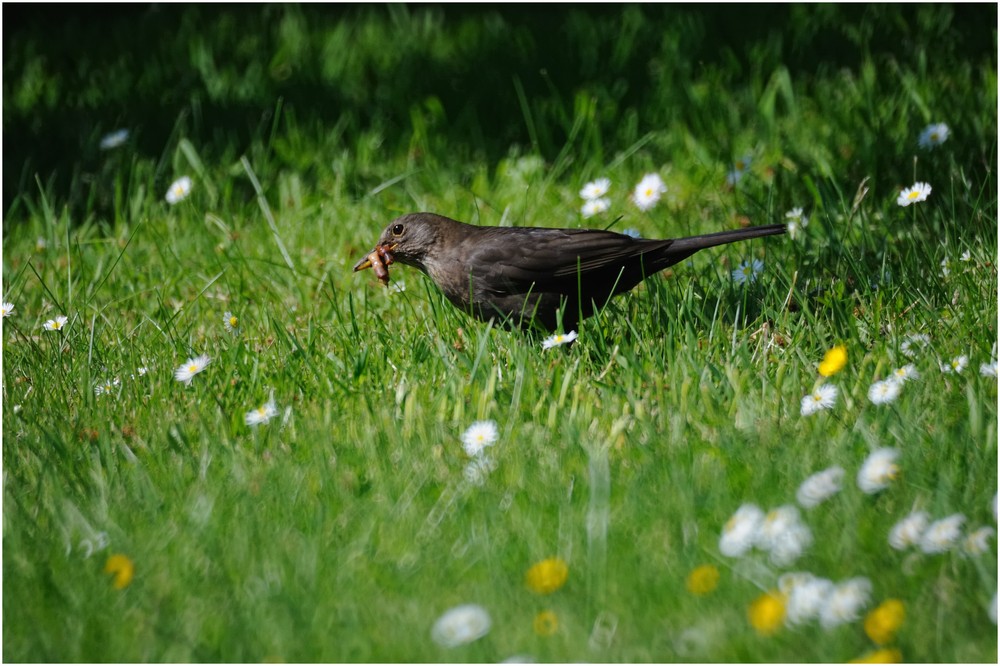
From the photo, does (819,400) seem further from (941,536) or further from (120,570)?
(120,570)

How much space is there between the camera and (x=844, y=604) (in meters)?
2.09

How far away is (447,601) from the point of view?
7.80ft

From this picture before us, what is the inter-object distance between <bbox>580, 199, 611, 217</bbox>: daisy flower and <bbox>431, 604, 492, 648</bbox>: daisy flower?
276 cm

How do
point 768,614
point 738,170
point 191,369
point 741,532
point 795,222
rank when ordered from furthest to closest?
point 738,170 < point 795,222 < point 191,369 < point 741,532 < point 768,614

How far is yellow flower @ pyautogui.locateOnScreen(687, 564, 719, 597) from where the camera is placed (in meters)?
2.29

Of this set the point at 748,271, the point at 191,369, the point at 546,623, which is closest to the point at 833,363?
the point at 748,271

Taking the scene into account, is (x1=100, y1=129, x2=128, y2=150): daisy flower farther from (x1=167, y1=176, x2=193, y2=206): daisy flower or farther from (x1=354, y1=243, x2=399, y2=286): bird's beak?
(x1=354, y1=243, x2=399, y2=286): bird's beak

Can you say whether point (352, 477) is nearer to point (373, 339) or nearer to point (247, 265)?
point (373, 339)

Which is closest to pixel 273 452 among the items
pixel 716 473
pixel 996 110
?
pixel 716 473

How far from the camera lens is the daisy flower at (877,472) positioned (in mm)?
2529

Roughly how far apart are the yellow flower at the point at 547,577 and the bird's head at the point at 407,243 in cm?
209

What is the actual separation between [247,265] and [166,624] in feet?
7.99

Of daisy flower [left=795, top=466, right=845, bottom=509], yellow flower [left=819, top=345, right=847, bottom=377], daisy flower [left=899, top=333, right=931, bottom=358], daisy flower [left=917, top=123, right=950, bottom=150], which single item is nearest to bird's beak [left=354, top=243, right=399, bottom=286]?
yellow flower [left=819, top=345, right=847, bottom=377]

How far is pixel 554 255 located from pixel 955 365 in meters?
1.40
